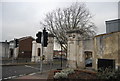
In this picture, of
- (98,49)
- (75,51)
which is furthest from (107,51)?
(75,51)

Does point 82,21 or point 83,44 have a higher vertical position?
point 82,21

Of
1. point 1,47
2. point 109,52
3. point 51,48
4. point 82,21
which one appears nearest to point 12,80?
point 109,52

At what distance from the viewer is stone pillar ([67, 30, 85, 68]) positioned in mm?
11672

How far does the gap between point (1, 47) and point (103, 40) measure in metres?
38.8

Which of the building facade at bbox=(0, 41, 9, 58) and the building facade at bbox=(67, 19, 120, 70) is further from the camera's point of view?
the building facade at bbox=(0, 41, 9, 58)

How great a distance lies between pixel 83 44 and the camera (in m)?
11.8

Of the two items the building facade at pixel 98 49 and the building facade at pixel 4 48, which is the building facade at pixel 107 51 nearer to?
the building facade at pixel 98 49

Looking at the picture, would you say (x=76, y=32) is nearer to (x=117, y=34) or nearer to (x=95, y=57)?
(x=95, y=57)

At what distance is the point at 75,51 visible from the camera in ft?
39.0

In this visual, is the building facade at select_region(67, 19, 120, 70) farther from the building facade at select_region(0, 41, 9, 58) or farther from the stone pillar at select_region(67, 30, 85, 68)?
the building facade at select_region(0, 41, 9, 58)

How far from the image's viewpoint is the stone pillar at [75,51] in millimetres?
11672

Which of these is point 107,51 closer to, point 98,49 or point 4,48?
point 98,49

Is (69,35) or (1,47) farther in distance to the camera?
(1,47)

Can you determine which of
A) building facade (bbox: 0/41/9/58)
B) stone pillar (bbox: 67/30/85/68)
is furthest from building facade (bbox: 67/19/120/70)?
building facade (bbox: 0/41/9/58)
